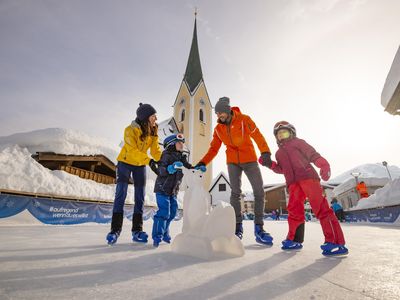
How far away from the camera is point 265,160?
2.71 metres

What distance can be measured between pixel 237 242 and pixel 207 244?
265mm

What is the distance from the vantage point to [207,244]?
1.63 m

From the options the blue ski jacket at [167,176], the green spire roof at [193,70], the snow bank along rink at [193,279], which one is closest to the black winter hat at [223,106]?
the blue ski jacket at [167,176]

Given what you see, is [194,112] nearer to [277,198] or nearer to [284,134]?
[277,198]

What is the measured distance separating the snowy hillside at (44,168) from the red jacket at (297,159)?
8701 mm

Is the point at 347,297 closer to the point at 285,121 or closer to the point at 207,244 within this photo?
the point at 207,244

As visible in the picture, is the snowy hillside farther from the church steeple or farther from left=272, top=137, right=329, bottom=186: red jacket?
the church steeple

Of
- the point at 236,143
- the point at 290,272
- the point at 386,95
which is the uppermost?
the point at 386,95

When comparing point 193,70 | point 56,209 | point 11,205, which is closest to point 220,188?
point 193,70

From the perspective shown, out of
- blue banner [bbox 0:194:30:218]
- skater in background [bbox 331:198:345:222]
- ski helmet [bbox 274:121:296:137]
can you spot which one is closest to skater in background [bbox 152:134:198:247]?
ski helmet [bbox 274:121:296:137]

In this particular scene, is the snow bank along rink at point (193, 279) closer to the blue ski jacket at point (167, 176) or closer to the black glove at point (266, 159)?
the blue ski jacket at point (167, 176)

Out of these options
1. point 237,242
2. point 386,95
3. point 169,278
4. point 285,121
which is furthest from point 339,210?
point 169,278

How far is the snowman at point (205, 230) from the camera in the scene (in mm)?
1669

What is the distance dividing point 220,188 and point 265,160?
30363 mm
